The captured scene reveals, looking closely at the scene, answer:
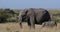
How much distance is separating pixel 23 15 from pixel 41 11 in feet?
4.10

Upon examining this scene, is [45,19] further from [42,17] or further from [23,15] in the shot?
[23,15]

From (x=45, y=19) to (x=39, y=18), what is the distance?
1.84ft

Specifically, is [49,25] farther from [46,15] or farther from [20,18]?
[20,18]

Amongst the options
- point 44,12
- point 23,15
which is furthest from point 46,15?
point 23,15

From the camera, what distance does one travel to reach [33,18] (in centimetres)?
1795

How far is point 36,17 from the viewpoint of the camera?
712 inches

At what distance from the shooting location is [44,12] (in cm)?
1820

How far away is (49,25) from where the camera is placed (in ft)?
60.0

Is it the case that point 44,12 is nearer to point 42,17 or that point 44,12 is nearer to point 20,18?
point 42,17

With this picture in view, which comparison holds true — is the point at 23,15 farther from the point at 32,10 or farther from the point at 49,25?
the point at 49,25

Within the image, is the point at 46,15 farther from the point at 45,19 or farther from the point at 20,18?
the point at 20,18

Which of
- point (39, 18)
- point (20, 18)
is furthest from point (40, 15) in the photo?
point (20, 18)

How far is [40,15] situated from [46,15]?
456 mm

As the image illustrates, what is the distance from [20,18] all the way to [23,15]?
1.27 ft
